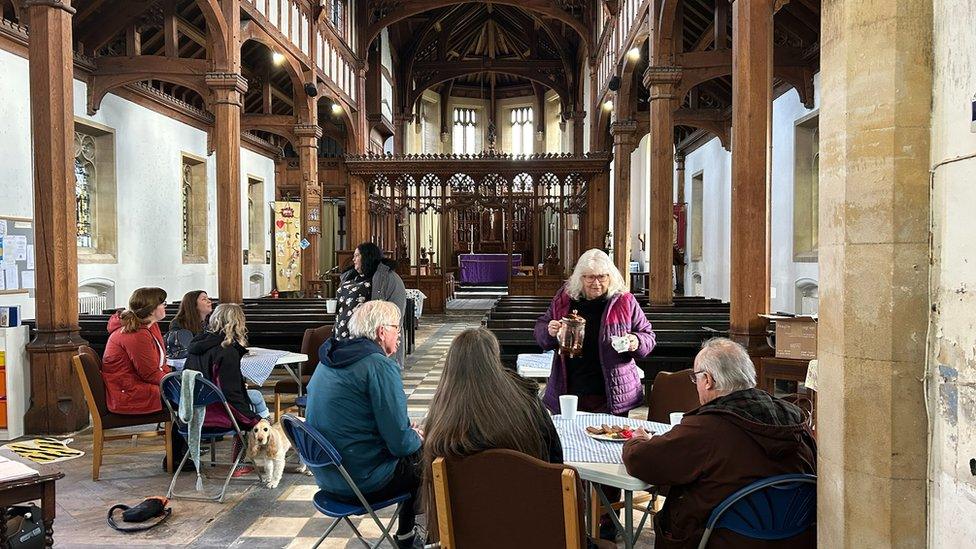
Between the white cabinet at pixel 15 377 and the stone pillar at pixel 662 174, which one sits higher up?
the stone pillar at pixel 662 174

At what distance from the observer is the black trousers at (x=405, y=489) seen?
9.61 feet

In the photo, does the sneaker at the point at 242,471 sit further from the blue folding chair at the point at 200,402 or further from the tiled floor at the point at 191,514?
the blue folding chair at the point at 200,402

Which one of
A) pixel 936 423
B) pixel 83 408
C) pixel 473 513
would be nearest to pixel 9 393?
pixel 83 408

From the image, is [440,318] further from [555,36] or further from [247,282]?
[555,36]

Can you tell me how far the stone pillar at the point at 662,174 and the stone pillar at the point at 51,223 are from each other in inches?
253

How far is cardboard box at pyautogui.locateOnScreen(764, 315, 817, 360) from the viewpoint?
15.5ft

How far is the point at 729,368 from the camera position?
231 centimetres

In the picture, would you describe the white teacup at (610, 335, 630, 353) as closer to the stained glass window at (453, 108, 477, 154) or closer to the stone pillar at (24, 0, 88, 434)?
the stone pillar at (24, 0, 88, 434)

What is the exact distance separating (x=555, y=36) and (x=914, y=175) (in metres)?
21.9

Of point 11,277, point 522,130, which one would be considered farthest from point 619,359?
point 522,130

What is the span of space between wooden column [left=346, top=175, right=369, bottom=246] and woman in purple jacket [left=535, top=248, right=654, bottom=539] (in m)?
12.4

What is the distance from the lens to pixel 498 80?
28.5 m

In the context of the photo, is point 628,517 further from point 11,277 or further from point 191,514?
point 11,277

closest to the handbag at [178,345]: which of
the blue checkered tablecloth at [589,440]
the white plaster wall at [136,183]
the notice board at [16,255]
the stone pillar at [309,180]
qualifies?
the blue checkered tablecloth at [589,440]
